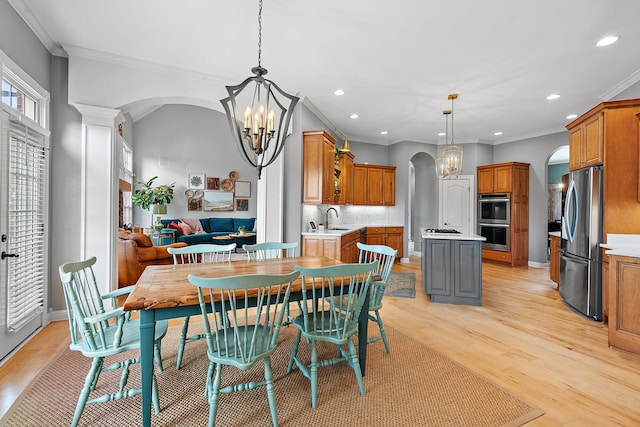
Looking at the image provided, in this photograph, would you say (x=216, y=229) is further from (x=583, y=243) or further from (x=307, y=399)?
(x=583, y=243)

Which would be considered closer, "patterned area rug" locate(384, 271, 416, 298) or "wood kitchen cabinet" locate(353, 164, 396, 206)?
"patterned area rug" locate(384, 271, 416, 298)

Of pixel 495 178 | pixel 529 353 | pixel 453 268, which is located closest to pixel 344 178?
pixel 453 268

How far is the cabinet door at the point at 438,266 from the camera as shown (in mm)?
4082

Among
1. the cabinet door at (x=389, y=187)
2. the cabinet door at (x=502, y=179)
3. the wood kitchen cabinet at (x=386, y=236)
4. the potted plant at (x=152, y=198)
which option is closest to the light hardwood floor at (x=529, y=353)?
the wood kitchen cabinet at (x=386, y=236)

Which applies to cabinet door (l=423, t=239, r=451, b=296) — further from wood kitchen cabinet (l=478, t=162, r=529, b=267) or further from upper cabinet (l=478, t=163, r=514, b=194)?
upper cabinet (l=478, t=163, r=514, b=194)

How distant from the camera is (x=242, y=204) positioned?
31.5ft

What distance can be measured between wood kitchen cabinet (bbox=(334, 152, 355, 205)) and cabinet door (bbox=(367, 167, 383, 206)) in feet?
2.13

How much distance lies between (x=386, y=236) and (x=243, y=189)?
16.0ft

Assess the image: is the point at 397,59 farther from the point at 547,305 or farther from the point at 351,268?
the point at 547,305

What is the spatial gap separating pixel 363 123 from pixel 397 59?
257 centimetres

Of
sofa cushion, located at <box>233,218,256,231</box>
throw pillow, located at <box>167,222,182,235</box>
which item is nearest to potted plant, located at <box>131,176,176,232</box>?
throw pillow, located at <box>167,222,182,235</box>

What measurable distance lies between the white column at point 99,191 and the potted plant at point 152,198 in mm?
4379

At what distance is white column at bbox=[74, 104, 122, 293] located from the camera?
3.34 meters

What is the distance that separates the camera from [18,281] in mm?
2703
